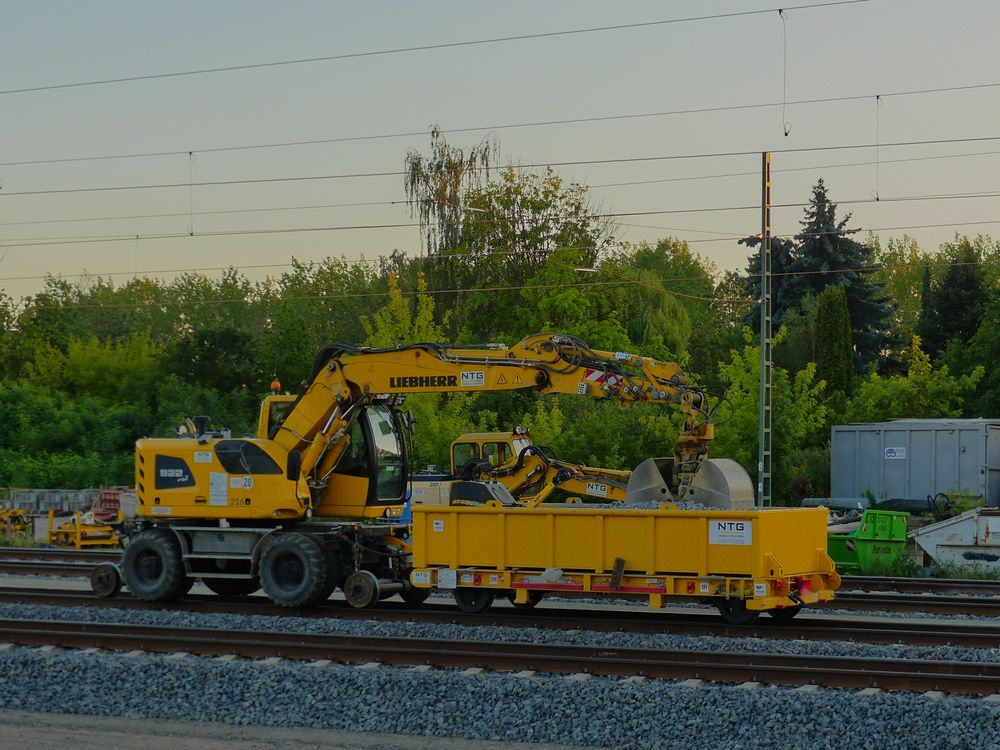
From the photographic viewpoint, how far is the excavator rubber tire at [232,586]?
1970 cm

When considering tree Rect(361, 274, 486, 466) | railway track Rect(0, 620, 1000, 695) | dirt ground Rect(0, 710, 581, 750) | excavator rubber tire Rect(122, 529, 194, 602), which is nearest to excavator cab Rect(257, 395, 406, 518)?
excavator rubber tire Rect(122, 529, 194, 602)

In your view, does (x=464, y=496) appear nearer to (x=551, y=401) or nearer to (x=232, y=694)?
(x=232, y=694)

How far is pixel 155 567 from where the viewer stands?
61.8ft

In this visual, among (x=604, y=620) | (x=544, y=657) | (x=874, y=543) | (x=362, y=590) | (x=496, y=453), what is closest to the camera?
(x=544, y=657)

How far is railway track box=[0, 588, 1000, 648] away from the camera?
15031 mm

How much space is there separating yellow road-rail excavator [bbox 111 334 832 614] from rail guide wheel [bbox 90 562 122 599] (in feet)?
0.14

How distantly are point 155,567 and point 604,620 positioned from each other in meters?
6.78

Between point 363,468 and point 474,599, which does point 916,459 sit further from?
point 474,599

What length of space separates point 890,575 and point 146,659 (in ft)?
49.1

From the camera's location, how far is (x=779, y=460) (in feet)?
111

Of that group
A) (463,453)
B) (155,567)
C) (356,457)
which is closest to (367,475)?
(356,457)

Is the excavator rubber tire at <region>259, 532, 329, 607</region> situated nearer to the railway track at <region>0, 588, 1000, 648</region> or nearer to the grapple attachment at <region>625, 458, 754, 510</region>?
the railway track at <region>0, 588, 1000, 648</region>

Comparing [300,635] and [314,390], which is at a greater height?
[314,390]

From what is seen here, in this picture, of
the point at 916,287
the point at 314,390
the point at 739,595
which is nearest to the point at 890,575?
the point at 739,595
